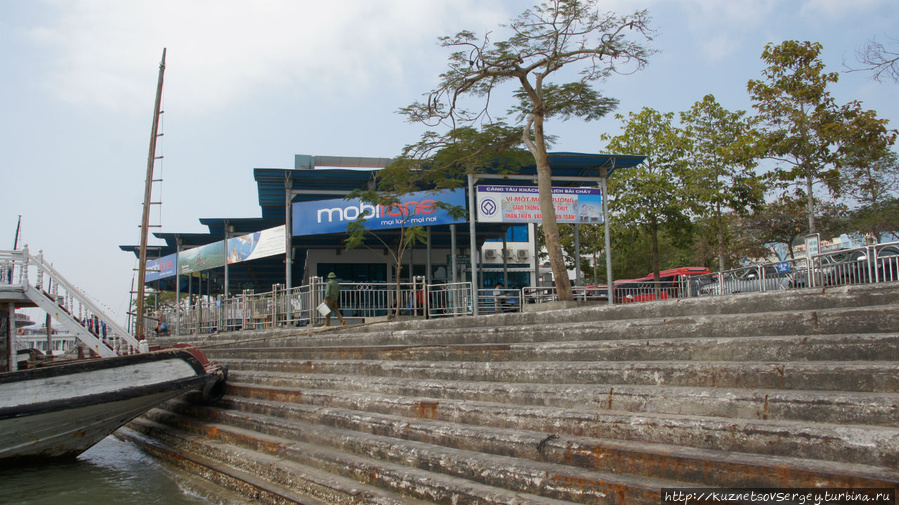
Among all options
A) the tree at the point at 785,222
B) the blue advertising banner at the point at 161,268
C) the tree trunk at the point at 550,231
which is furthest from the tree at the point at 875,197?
the blue advertising banner at the point at 161,268

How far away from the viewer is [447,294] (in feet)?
46.2

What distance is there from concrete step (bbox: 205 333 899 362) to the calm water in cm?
292

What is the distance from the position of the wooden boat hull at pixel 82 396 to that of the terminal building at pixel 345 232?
6.54m

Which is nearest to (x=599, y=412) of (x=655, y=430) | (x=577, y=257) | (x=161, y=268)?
(x=655, y=430)

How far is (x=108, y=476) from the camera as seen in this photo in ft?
25.5

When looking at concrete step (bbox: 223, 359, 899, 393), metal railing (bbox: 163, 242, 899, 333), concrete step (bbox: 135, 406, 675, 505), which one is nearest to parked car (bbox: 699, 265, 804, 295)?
metal railing (bbox: 163, 242, 899, 333)

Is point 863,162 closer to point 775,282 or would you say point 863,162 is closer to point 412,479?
point 775,282

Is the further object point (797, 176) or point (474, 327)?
point (797, 176)

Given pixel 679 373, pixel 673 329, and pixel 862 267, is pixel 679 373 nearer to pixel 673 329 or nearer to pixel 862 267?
pixel 673 329

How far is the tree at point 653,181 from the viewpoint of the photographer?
20.3m

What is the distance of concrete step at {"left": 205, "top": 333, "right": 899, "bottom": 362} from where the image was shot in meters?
4.13

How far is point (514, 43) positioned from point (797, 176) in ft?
28.5

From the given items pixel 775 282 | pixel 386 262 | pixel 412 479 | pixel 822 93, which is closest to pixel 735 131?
pixel 822 93

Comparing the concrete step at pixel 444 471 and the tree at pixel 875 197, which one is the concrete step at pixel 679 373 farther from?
the tree at pixel 875 197
